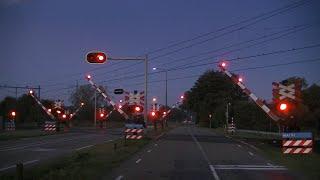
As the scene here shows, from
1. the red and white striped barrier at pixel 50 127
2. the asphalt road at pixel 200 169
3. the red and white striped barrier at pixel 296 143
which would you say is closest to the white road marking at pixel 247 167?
the asphalt road at pixel 200 169

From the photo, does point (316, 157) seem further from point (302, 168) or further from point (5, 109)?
point (5, 109)

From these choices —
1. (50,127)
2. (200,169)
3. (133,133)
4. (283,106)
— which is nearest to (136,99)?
(133,133)

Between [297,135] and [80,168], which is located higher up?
[297,135]

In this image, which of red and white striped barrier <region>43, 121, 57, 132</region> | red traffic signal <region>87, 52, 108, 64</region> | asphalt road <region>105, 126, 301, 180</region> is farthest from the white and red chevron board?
red and white striped barrier <region>43, 121, 57, 132</region>

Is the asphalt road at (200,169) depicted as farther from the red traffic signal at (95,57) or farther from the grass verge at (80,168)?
the red traffic signal at (95,57)

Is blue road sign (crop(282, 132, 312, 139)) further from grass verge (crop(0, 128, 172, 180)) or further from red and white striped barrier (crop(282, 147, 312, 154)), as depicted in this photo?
grass verge (crop(0, 128, 172, 180))

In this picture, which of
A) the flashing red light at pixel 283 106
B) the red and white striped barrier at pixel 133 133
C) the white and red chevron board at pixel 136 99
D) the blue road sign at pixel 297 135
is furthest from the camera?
the white and red chevron board at pixel 136 99

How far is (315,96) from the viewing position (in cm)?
9288

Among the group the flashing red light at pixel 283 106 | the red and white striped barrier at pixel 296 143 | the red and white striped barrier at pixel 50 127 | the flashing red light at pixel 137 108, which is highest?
the flashing red light at pixel 137 108

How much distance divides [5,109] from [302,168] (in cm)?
10967

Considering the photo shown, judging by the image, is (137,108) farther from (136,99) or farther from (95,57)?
(95,57)

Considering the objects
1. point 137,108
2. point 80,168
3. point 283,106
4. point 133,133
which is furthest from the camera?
point 137,108

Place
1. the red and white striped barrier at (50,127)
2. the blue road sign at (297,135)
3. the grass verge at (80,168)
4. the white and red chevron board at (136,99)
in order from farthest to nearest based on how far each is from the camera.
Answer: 1. the red and white striped barrier at (50,127)
2. the white and red chevron board at (136,99)
3. the blue road sign at (297,135)
4. the grass verge at (80,168)

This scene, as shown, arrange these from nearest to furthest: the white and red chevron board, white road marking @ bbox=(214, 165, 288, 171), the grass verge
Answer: the grass verge
white road marking @ bbox=(214, 165, 288, 171)
the white and red chevron board
